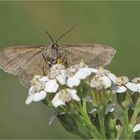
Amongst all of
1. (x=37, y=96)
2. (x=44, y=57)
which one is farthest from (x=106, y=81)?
(x=44, y=57)

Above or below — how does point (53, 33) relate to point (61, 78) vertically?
below

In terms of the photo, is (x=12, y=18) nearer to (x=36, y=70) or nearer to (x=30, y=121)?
(x=30, y=121)

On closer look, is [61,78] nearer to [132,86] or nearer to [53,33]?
[132,86]

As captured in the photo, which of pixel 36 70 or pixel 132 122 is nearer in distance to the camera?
pixel 132 122

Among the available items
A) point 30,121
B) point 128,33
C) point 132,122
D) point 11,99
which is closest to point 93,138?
point 132,122

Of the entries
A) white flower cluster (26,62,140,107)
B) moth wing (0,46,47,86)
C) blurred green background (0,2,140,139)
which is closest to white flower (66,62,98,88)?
white flower cluster (26,62,140,107)

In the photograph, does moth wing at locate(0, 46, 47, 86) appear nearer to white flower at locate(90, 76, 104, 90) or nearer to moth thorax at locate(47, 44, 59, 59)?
moth thorax at locate(47, 44, 59, 59)
